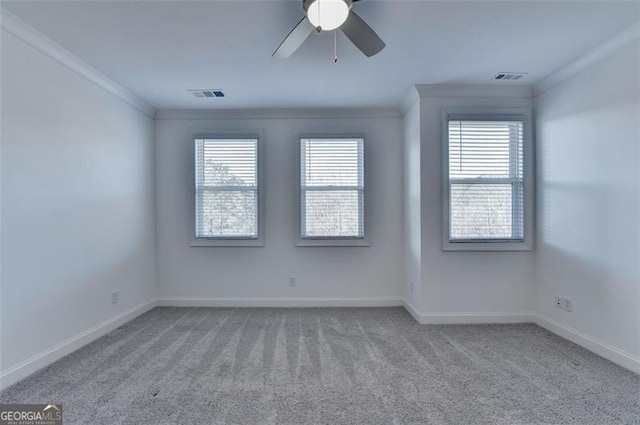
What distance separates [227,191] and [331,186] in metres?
1.37

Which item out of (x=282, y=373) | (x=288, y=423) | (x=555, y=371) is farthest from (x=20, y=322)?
(x=555, y=371)

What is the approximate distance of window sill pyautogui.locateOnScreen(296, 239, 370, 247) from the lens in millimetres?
4199

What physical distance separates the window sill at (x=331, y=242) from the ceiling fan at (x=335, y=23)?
249 centimetres

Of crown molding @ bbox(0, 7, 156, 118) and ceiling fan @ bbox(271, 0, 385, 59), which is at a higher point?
crown molding @ bbox(0, 7, 156, 118)

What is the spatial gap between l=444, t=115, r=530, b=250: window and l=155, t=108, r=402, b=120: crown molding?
101 cm

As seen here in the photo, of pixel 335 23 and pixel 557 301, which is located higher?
pixel 335 23

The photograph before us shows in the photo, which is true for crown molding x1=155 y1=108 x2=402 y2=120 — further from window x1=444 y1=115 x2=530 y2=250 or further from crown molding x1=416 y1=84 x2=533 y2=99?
window x1=444 y1=115 x2=530 y2=250

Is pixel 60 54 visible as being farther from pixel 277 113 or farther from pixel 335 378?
pixel 335 378

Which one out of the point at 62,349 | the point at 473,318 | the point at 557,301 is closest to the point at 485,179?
the point at 557,301

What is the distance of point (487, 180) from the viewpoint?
361 centimetres

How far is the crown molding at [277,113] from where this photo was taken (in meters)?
4.22

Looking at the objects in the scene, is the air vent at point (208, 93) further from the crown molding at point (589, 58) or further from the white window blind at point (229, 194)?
the crown molding at point (589, 58)

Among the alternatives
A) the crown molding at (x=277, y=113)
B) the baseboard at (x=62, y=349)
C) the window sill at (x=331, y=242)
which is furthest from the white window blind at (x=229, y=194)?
the baseboard at (x=62, y=349)

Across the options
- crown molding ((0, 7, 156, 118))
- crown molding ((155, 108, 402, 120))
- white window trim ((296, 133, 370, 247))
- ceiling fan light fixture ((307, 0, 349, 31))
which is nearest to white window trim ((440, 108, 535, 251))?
crown molding ((155, 108, 402, 120))
